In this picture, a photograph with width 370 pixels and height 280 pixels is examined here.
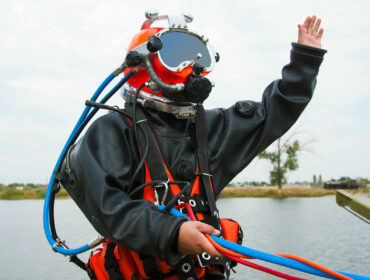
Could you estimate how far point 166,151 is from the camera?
121 cm

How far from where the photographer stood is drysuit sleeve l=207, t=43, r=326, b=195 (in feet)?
4.19

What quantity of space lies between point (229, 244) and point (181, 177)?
377mm

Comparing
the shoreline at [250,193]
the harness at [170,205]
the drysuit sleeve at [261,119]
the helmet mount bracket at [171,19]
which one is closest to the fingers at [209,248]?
the harness at [170,205]

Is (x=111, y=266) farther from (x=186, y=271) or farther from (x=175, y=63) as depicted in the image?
(x=175, y=63)

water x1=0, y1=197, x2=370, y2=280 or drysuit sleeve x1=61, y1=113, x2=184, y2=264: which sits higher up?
drysuit sleeve x1=61, y1=113, x2=184, y2=264

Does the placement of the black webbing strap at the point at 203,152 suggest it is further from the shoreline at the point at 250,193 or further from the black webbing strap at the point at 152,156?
the shoreline at the point at 250,193

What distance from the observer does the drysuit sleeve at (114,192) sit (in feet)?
2.90

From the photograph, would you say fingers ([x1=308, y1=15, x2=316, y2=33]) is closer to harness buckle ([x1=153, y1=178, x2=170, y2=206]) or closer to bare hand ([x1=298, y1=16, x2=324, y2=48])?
bare hand ([x1=298, y1=16, x2=324, y2=48])

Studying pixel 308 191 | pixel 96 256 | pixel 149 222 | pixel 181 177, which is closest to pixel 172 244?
pixel 149 222

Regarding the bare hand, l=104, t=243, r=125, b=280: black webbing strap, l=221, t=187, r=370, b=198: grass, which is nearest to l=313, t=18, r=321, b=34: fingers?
the bare hand

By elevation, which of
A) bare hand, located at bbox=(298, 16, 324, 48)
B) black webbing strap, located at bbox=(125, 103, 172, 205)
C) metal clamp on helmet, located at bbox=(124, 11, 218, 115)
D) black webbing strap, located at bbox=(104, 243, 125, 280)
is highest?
bare hand, located at bbox=(298, 16, 324, 48)

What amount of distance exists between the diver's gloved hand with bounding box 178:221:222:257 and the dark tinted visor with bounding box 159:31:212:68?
23.1 inches

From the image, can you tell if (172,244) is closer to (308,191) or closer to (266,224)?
(266,224)

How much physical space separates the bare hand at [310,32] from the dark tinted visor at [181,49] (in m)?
0.33
